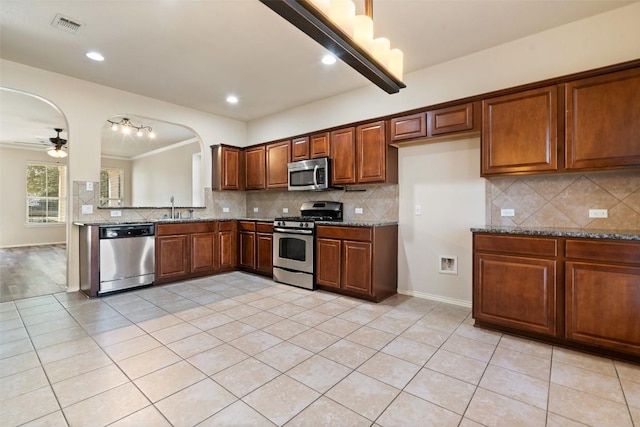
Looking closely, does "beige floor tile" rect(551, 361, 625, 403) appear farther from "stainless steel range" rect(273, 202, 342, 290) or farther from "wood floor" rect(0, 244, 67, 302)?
"wood floor" rect(0, 244, 67, 302)

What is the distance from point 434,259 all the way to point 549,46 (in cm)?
238

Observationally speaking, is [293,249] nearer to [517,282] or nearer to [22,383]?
[517,282]

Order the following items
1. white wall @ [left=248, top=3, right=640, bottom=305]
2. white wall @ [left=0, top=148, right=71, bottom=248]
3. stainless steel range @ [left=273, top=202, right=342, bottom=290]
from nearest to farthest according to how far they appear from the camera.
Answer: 1. white wall @ [left=248, top=3, right=640, bottom=305]
2. stainless steel range @ [left=273, top=202, right=342, bottom=290]
3. white wall @ [left=0, top=148, right=71, bottom=248]

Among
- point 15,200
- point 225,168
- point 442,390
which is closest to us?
point 442,390

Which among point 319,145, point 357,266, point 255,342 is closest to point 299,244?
point 357,266

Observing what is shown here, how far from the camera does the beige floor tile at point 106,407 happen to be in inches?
61.8

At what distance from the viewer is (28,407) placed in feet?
5.49

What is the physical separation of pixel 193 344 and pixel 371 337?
147cm

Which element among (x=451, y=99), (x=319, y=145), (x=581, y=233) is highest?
(x=451, y=99)

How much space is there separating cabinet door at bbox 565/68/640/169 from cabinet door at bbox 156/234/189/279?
4.69 m

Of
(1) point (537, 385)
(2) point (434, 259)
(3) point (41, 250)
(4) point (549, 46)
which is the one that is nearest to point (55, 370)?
(1) point (537, 385)

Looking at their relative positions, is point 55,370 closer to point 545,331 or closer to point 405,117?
point 545,331

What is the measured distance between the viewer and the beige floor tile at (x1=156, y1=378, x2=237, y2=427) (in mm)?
1588

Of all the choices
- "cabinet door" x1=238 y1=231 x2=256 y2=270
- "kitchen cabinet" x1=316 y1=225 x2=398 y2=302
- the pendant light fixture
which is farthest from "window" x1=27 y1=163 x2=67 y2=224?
the pendant light fixture
